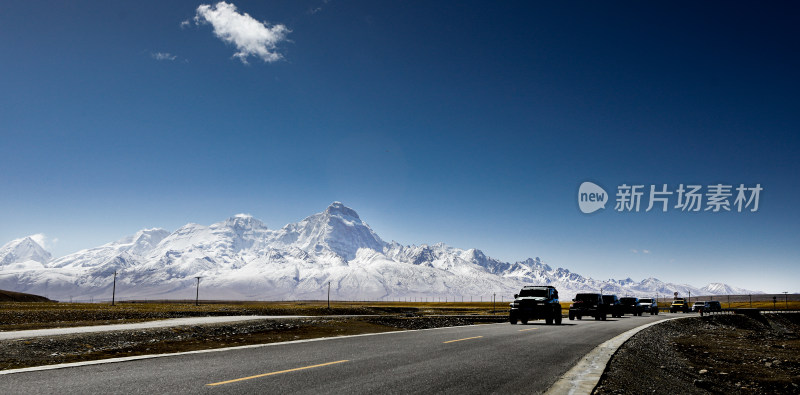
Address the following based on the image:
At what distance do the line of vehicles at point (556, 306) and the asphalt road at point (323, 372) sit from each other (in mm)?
16086

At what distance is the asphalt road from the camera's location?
8844mm

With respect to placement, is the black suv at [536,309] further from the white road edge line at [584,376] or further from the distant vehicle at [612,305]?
the distant vehicle at [612,305]

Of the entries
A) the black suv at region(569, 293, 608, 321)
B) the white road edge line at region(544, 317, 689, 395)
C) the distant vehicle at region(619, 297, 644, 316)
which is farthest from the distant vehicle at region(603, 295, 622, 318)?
the white road edge line at region(544, 317, 689, 395)

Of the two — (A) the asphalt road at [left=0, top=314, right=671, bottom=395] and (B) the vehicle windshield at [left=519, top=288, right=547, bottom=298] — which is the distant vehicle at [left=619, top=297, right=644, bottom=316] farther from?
(A) the asphalt road at [left=0, top=314, right=671, bottom=395]

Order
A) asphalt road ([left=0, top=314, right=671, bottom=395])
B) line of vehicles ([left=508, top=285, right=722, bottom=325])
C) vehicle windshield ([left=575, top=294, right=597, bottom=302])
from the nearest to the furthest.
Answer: asphalt road ([left=0, top=314, right=671, bottom=395]) → line of vehicles ([left=508, top=285, right=722, bottom=325]) → vehicle windshield ([left=575, top=294, right=597, bottom=302])

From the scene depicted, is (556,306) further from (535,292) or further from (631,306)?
(631,306)

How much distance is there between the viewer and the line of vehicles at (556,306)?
3138 centimetres

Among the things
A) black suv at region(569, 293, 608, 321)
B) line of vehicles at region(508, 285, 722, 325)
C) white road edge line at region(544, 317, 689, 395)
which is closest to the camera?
white road edge line at region(544, 317, 689, 395)

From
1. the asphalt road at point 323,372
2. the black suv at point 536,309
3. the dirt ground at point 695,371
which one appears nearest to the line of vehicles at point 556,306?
the black suv at point 536,309

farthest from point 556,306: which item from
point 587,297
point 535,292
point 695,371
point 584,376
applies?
point 584,376

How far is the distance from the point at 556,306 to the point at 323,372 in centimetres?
2484

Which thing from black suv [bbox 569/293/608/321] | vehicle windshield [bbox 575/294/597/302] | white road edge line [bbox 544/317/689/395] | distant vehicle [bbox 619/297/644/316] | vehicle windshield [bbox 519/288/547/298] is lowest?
distant vehicle [bbox 619/297/644/316]

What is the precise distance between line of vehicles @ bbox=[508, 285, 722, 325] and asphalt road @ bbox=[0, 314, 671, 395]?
16.1 m

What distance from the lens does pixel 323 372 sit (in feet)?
34.3
